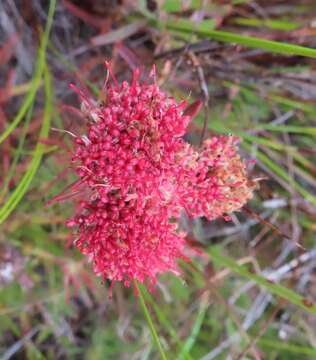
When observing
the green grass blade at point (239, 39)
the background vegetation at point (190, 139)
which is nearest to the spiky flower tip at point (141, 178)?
the green grass blade at point (239, 39)

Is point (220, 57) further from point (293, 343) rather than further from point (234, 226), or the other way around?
point (293, 343)

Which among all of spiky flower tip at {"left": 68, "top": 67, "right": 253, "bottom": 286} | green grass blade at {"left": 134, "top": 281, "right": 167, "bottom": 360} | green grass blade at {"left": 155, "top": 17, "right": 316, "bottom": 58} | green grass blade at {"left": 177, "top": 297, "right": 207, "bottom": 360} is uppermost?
green grass blade at {"left": 155, "top": 17, "right": 316, "bottom": 58}

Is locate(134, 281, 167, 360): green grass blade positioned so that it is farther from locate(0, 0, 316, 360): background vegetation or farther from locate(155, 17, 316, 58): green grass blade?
locate(155, 17, 316, 58): green grass blade

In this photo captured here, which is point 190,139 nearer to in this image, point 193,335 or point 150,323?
point 193,335

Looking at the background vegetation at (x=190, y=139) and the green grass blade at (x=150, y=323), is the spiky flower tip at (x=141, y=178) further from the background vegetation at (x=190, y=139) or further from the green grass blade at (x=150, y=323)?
the background vegetation at (x=190, y=139)

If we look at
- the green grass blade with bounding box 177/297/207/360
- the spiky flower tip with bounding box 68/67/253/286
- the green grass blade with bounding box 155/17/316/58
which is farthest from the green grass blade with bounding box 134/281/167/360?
the green grass blade with bounding box 155/17/316/58

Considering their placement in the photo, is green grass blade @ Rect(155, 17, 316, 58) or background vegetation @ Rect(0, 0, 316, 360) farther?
background vegetation @ Rect(0, 0, 316, 360)
